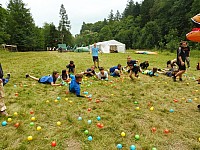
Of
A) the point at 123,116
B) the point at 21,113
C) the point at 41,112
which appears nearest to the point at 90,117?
the point at 123,116

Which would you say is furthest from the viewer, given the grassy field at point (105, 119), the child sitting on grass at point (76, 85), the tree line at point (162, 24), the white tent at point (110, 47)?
the tree line at point (162, 24)

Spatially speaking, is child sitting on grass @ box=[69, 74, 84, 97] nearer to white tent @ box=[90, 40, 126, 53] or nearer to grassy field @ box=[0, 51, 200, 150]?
grassy field @ box=[0, 51, 200, 150]

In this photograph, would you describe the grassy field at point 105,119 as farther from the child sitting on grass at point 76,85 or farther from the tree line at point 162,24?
the tree line at point 162,24

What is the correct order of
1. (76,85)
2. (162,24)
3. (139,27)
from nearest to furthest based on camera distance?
(76,85), (162,24), (139,27)

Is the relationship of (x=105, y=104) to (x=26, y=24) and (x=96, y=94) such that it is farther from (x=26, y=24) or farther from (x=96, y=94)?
(x=26, y=24)

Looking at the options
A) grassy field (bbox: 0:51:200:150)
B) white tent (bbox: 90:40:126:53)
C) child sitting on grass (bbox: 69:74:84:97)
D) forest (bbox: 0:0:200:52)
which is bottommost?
grassy field (bbox: 0:51:200:150)

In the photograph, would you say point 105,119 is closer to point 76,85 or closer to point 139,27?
point 76,85

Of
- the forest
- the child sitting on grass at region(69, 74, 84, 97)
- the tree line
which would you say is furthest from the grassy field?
the tree line

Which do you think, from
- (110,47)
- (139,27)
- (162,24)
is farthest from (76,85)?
(139,27)

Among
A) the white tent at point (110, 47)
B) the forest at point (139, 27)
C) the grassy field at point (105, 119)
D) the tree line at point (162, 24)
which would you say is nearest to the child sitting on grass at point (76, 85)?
the grassy field at point (105, 119)

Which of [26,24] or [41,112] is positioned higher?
[26,24]

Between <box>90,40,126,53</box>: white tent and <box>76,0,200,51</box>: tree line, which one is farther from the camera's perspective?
<box>76,0,200,51</box>: tree line

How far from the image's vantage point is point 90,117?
4.18 meters

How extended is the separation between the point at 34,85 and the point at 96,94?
2949 mm
